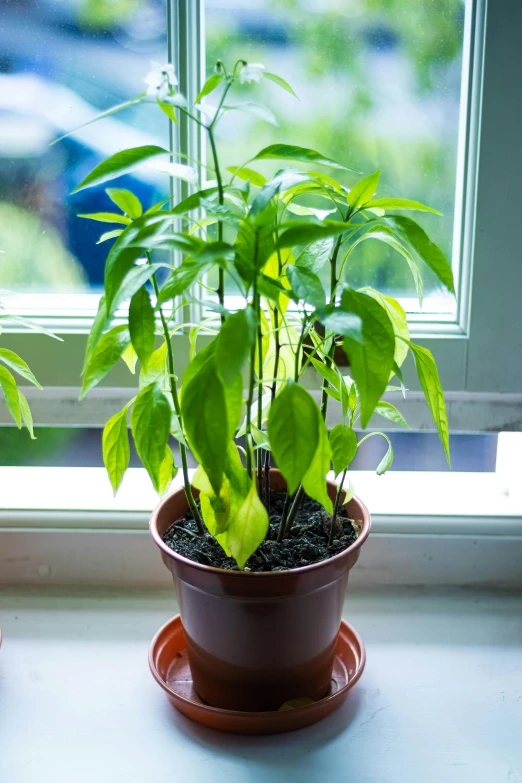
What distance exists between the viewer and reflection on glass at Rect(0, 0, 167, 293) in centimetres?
93

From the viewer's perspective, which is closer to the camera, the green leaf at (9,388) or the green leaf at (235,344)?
the green leaf at (235,344)

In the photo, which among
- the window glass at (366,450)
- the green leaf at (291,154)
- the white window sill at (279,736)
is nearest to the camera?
the green leaf at (291,154)

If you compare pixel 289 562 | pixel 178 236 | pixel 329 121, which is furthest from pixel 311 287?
pixel 329 121

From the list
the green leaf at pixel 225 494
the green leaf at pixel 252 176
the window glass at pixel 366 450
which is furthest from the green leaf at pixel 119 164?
the window glass at pixel 366 450

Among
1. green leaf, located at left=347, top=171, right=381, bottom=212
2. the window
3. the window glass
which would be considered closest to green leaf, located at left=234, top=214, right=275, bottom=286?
green leaf, located at left=347, top=171, right=381, bottom=212

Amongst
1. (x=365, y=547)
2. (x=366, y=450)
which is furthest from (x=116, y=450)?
(x=366, y=450)

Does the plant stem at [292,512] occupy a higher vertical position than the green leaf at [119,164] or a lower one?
lower

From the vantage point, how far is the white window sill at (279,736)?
2.34 ft

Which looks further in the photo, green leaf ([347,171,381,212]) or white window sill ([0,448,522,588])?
white window sill ([0,448,522,588])

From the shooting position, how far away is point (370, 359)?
0.55m

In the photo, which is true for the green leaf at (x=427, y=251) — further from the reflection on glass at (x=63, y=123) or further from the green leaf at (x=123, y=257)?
the reflection on glass at (x=63, y=123)

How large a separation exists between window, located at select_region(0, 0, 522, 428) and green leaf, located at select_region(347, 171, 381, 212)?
318mm

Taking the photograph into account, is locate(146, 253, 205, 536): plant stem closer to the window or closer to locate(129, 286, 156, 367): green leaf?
locate(129, 286, 156, 367): green leaf

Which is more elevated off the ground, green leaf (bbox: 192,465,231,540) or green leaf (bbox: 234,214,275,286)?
green leaf (bbox: 234,214,275,286)
